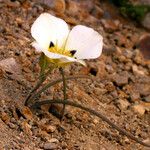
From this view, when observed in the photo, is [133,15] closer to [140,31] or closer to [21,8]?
[140,31]

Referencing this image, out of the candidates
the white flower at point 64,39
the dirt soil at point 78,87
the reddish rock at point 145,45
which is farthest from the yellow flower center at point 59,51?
the reddish rock at point 145,45

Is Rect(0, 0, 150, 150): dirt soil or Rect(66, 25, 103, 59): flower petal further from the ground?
Rect(66, 25, 103, 59): flower petal

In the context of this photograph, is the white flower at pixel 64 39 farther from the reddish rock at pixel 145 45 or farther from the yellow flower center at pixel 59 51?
the reddish rock at pixel 145 45

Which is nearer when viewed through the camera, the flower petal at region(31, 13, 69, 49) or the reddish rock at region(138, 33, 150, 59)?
the flower petal at region(31, 13, 69, 49)

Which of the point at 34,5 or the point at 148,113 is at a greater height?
the point at 34,5

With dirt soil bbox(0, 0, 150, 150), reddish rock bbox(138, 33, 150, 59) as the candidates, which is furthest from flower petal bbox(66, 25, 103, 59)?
Result: reddish rock bbox(138, 33, 150, 59)

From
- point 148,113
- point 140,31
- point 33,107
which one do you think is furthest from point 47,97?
point 140,31

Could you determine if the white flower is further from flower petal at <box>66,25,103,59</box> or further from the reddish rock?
the reddish rock
